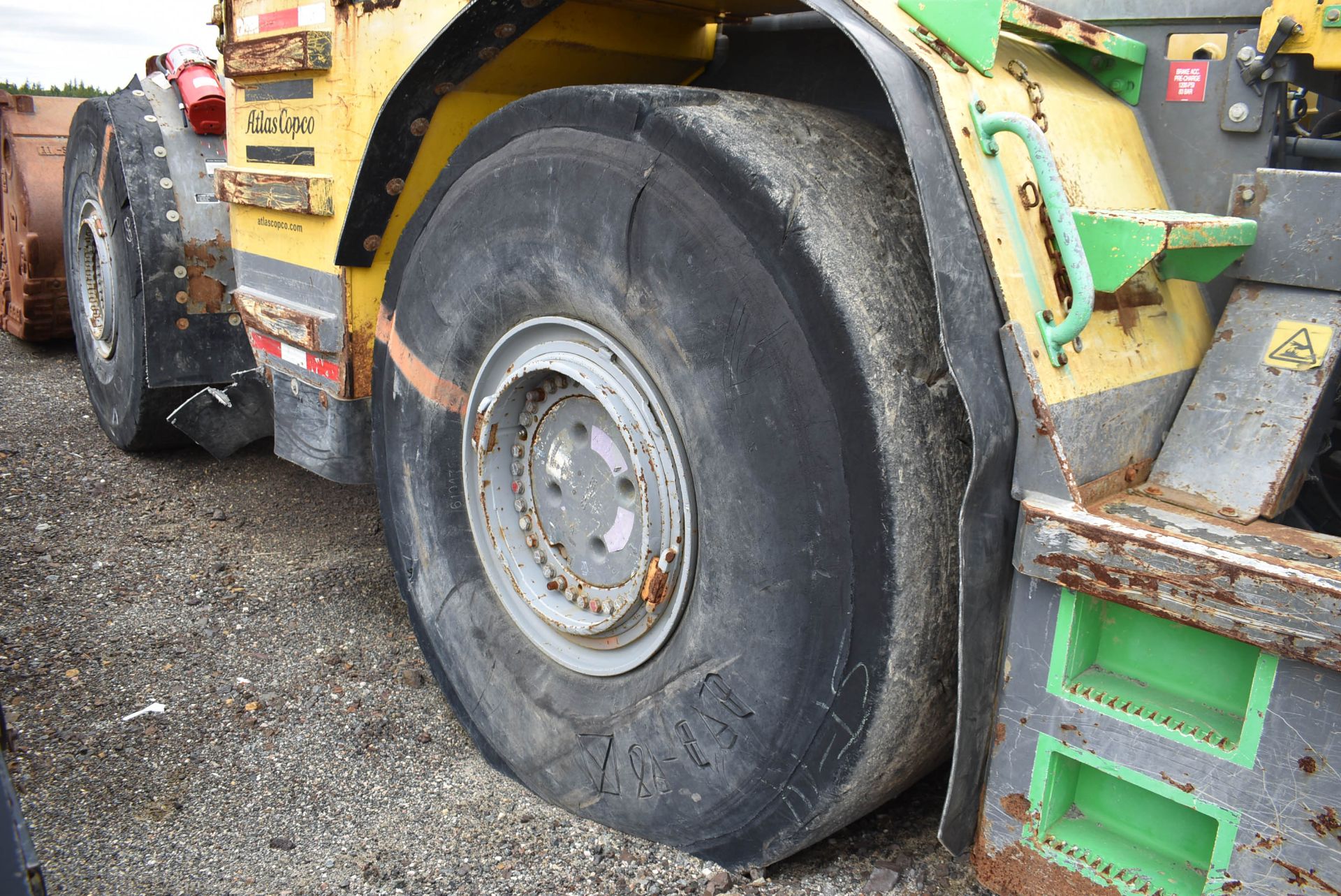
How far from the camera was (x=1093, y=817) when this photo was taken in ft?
4.81

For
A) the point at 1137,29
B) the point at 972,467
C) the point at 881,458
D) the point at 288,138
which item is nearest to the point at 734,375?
the point at 881,458

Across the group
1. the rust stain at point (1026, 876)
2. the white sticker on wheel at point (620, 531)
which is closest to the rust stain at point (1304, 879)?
the rust stain at point (1026, 876)

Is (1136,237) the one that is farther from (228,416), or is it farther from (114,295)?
(114,295)

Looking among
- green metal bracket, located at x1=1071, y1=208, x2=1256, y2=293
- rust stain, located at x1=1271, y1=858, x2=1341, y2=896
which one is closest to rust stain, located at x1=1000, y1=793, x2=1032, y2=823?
rust stain, located at x1=1271, y1=858, x2=1341, y2=896

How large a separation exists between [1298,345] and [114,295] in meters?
3.99

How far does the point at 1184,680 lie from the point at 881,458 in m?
0.50

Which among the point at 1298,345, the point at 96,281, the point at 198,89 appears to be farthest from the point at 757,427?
the point at 96,281

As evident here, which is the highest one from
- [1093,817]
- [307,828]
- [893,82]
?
[893,82]

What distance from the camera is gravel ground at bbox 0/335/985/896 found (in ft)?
6.08

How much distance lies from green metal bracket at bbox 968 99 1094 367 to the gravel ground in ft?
3.27

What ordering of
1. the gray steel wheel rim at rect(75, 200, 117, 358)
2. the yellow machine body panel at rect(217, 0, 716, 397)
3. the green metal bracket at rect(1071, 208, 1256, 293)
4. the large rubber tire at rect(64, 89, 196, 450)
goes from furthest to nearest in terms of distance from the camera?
the gray steel wheel rim at rect(75, 200, 117, 358), the large rubber tire at rect(64, 89, 196, 450), the yellow machine body panel at rect(217, 0, 716, 397), the green metal bracket at rect(1071, 208, 1256, 293)

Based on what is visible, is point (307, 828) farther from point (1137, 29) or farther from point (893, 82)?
point (1137, 29)

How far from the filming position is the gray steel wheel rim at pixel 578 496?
1.72 meters

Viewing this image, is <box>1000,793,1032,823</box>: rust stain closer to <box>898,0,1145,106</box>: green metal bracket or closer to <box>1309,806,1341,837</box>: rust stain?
<box>1309,806,1341,837</box>: rust stain
